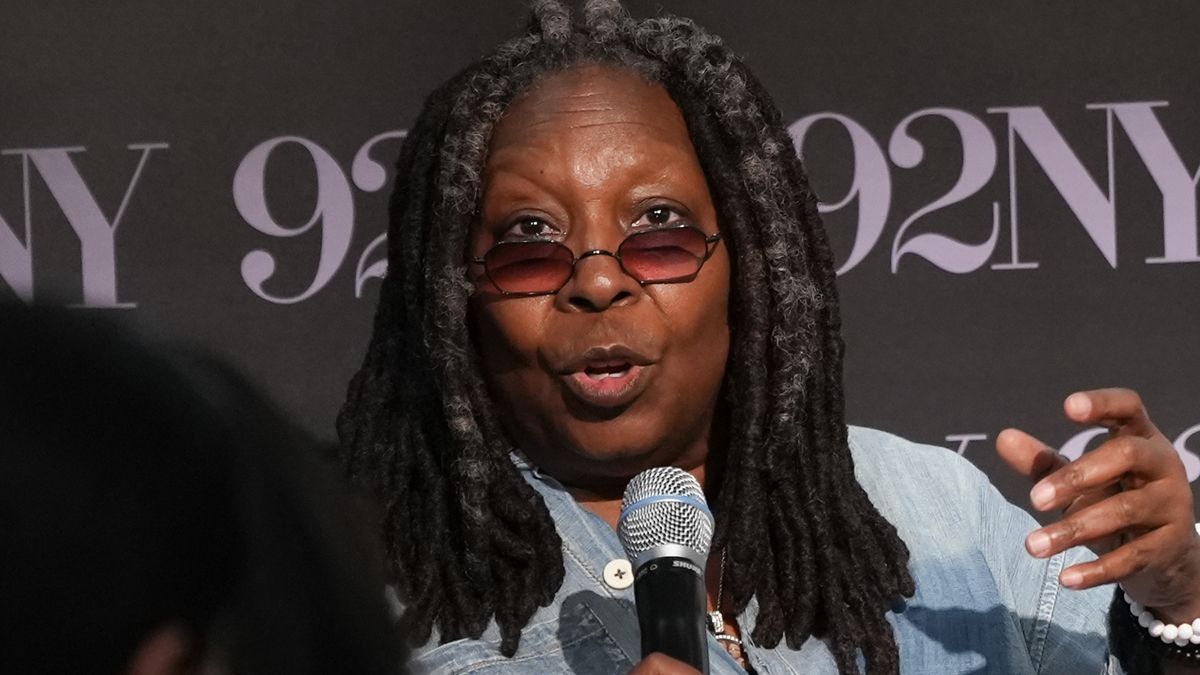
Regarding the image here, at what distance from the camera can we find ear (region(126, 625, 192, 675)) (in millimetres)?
874

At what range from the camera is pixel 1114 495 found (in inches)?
85.4

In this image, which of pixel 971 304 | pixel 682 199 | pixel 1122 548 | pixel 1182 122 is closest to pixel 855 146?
pixel 971 304

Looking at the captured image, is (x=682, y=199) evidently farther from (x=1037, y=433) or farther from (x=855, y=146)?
(x=1037, y=433)

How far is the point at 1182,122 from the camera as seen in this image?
3.47m

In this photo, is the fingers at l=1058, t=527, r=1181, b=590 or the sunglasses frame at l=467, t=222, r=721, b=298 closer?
the fingers at l=1058, t=527, r=1181, b=590

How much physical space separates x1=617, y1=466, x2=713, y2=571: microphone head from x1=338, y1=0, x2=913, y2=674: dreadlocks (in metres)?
0.56

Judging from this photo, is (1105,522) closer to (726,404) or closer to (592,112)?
(726,404)

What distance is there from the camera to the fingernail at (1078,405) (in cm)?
206

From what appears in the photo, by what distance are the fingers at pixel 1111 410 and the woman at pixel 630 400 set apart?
0.41 meters

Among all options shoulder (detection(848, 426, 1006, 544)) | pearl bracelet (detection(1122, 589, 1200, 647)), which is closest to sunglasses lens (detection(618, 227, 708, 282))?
shoulder (detection(848, 426, 1006, 544))

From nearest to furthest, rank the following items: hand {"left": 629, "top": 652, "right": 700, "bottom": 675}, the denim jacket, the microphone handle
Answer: hand {"left": 629, "top": 652, "right": 700, "bottom": 675} < the microphone handle < the denim jacket

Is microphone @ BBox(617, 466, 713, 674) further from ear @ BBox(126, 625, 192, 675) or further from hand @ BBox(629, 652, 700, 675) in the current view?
ear @ BBox(126, 625, 192, 675)

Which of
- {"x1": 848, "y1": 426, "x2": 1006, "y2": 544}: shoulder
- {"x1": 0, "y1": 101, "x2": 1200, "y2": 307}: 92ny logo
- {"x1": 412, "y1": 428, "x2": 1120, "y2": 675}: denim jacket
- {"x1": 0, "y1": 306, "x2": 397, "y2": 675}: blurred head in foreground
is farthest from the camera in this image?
{"x1": 0, "y1": 101, "x2": 1200, "y2": 307}: 92ny logo

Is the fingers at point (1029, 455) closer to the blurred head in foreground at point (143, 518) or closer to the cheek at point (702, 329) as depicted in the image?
the cheek at point (702, 329)
